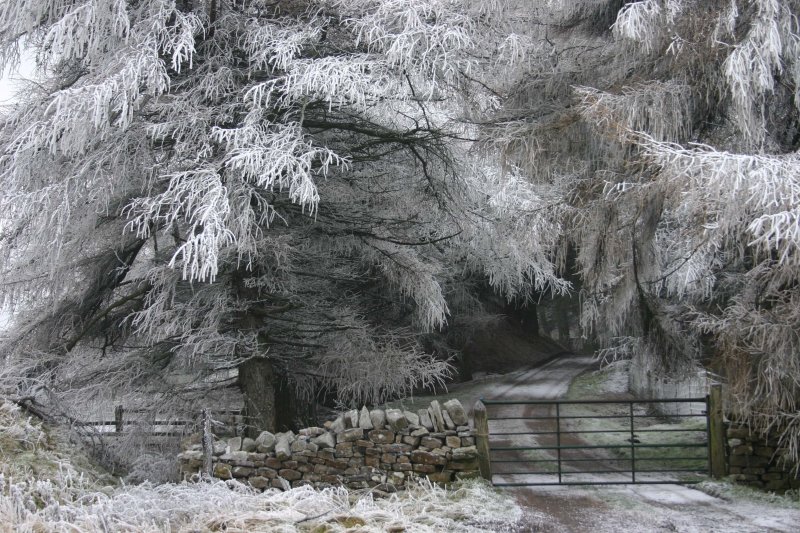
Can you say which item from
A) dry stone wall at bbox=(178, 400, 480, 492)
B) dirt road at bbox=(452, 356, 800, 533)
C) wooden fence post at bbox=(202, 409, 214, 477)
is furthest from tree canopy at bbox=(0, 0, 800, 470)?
dry stone wall at bbox=(178, 400, 480, 492)

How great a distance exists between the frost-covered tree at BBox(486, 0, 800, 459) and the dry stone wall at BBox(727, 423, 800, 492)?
714 mm

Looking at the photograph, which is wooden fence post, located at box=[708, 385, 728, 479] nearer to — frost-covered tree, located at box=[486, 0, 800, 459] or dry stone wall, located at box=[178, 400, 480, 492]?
frost-covered tree, located at box=[486, 0, 800, 459]

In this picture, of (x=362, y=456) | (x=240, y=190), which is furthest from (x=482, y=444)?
(x=240, y=190)

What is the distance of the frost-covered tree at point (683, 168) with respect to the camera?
18.3 ft

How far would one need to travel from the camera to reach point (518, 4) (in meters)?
8.35

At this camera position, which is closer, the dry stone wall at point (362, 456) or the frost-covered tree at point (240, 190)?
the dry stone wall at point (362, 456)

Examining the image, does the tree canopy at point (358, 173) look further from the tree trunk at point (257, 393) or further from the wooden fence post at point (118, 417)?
the wooden fence post at point (118, 417)

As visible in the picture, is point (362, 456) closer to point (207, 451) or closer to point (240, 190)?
point (207, 451)

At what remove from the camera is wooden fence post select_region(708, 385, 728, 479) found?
7.86 m

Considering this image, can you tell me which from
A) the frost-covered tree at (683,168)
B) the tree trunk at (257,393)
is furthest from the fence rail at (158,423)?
the frost-covered tree at (683,168)

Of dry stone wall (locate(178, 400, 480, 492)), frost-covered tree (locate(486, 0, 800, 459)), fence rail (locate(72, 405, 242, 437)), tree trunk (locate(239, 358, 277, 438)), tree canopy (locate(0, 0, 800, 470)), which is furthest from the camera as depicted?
tree trunk (locate(239, 358, 277, 438))

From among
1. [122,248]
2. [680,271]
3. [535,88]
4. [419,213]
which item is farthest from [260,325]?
[680,271]

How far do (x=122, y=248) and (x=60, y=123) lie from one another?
8.17 feet

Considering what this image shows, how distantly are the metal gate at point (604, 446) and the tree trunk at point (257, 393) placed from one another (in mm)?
3024
